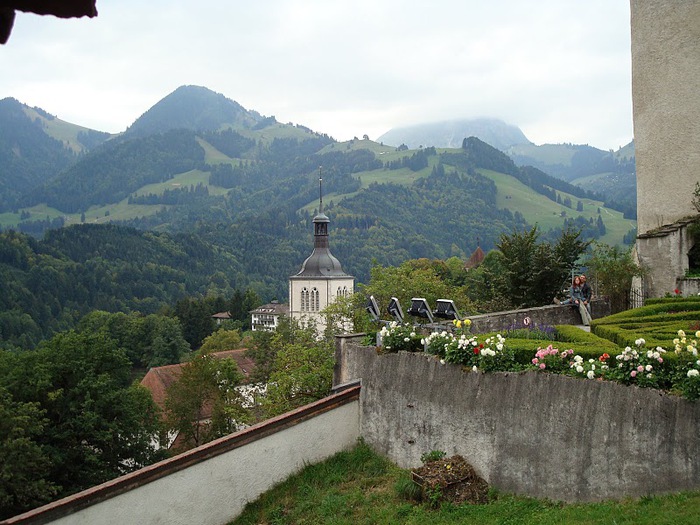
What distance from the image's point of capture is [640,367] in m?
8.30

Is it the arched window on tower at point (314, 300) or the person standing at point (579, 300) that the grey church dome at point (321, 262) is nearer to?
the arched window on tower at point (314, 300)

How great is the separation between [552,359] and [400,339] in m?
3.80

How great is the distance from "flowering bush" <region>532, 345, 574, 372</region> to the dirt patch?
2148mm

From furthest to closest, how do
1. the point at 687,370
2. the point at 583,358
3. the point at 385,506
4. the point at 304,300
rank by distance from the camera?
1. the point at 304,300
2. the point at 385,506
3. the point at 583,358
4. the point at 687,370

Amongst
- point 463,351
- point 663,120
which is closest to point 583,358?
point 463,351

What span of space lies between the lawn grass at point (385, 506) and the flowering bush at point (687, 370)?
1174mm

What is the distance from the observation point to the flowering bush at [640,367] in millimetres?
8250

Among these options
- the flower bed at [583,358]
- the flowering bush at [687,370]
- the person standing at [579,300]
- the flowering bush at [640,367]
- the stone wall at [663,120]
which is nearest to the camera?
the flowering bush at [687,370]

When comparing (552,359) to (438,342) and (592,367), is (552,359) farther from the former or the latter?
(438,342)

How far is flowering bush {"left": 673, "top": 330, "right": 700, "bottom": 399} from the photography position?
7598mm

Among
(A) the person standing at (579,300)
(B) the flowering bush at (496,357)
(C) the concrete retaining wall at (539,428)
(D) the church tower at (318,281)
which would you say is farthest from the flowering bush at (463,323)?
(D) the church tower at (318,281)

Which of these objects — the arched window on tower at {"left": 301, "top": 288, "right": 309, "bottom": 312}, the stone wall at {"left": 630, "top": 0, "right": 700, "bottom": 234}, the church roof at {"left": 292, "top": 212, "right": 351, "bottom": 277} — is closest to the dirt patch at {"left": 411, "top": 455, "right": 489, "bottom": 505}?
the stone wall at {"left": 630, "top": 0, "right": 700, "bottom": 234}

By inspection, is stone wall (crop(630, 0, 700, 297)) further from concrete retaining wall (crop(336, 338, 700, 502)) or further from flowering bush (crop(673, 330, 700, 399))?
flowering bush (crop(673, 330, 700, 399))

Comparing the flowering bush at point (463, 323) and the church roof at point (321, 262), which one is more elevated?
the church roof at point (321, 262)
